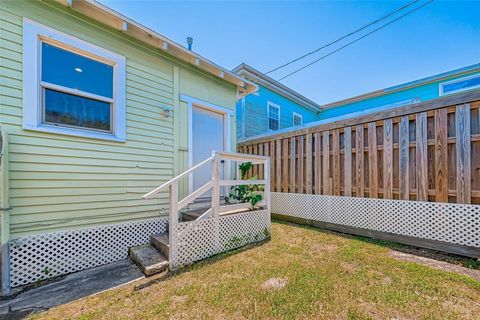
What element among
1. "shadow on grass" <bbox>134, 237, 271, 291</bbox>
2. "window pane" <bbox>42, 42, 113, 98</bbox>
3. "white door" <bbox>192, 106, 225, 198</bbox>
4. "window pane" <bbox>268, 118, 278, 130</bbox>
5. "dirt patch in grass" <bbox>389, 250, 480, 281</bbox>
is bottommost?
"shadow on grass" <bbox>134, 237, 271, 291</bbox>

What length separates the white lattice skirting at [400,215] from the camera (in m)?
3.13

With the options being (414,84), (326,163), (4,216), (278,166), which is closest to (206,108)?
(278,166)

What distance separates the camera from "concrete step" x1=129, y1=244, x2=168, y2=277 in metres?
2.81

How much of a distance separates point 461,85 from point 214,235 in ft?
38.4

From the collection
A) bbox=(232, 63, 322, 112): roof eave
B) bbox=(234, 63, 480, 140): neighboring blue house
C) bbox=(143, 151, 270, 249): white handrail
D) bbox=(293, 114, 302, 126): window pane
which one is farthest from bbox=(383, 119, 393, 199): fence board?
bbox=(293, 114, 302, 126): window pane

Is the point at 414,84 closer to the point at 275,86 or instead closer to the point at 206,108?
the point at 275,86

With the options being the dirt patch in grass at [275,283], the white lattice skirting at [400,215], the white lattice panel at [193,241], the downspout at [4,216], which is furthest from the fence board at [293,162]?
the downspout at [4,216]

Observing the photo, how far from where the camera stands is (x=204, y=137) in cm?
499

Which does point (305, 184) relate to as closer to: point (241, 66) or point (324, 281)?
point (324, 281)

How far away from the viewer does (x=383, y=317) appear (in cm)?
185

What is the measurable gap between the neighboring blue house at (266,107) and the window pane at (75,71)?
524 centimetres

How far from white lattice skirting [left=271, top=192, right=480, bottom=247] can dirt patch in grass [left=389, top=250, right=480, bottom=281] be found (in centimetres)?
51

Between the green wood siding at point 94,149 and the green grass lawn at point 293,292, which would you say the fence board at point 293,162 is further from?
the green wood siding at point 94,149

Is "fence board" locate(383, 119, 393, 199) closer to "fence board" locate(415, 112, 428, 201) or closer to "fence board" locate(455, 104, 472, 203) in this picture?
"fence board" locate(415, 112, 428, 201)
